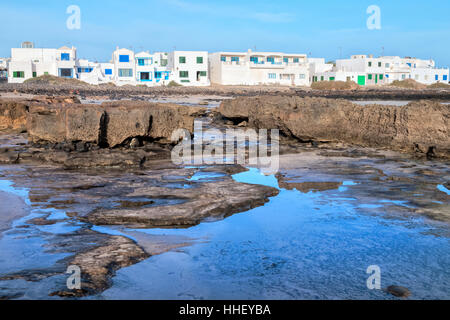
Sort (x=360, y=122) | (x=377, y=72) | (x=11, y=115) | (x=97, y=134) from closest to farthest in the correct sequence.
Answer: (x=97, y=134) < (x=360, y=122) < (x=11, y=115) < (x=377, y=72)

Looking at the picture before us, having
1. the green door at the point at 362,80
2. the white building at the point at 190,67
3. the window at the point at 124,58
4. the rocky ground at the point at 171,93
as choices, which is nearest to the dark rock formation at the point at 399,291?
the rocky ground at the point at 171,93

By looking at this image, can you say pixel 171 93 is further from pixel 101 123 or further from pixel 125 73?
pixel 101 123

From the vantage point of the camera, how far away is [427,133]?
1055 centimetres

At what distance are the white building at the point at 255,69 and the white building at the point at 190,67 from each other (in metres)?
1.74

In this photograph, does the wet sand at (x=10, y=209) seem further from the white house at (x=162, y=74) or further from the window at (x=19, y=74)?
the window at (x=19, y=74)

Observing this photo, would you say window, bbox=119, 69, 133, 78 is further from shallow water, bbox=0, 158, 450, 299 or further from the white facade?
shallow water, bbox=0, 158, 450, 299

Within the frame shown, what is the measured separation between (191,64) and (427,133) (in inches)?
1901

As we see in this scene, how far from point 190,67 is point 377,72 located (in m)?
26.8

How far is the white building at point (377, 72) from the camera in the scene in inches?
2559

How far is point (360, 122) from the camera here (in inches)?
465
